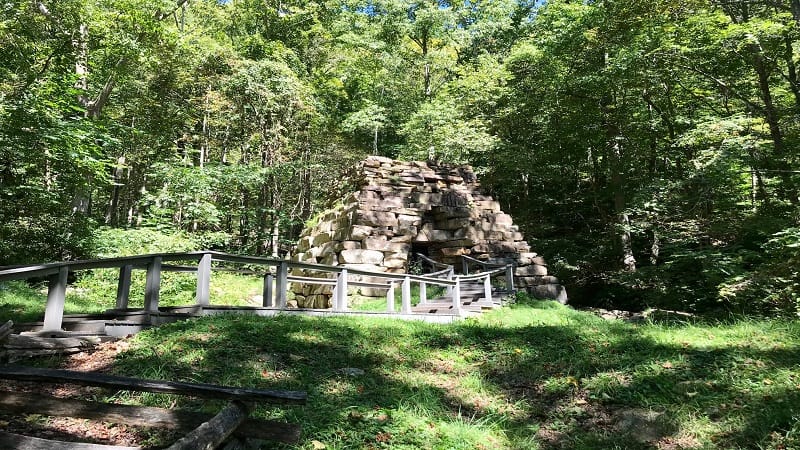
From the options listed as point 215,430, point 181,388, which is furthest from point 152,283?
point 215,430

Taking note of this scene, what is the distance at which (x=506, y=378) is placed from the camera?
528 centimetres

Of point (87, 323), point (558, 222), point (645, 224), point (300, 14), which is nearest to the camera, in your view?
point (87, 323)

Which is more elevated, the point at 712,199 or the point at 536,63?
the point at 536,63

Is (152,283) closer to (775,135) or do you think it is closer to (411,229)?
(411,229)

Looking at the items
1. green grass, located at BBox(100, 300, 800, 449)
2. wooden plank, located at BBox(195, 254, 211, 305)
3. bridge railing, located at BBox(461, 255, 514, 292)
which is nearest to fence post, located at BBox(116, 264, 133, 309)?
wooden plank, located at BBox(195, 254, 211, 305)

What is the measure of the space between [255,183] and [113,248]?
5739 millimetres

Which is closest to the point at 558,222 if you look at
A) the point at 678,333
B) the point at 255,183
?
the point at 255,183

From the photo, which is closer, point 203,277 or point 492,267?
point 203,277

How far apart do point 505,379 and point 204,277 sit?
4.33 meters

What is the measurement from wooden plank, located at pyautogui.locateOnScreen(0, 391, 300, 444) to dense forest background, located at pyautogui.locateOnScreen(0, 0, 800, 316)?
10152mm

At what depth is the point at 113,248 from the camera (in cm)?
1307

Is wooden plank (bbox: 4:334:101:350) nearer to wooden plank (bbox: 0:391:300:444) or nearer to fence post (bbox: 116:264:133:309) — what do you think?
fence post (bbox: 116:264:133:309)

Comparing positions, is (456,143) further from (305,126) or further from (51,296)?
(51,296)

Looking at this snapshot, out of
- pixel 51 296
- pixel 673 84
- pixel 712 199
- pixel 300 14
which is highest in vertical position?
pixel 300 14
